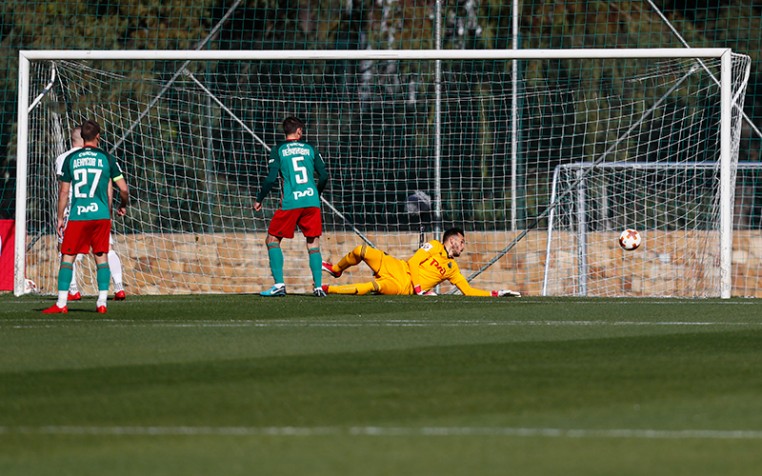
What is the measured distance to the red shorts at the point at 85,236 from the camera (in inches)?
452

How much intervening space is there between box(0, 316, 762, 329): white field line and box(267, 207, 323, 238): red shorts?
332 cm

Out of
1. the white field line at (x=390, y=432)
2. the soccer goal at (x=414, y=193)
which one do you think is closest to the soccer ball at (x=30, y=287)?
the soccer goal at (x=414, y=193)

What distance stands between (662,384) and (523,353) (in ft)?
5.16

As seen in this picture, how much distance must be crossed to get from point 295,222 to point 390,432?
9.05 m

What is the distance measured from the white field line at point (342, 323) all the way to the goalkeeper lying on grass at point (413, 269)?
4064 millimetres

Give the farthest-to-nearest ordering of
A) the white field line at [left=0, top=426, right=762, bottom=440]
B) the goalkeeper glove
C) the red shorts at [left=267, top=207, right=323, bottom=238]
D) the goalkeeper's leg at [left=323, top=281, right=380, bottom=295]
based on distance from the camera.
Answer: the goalkeeper's leg at [left=323, top=281, right=380, bottom=295]
the goalkeeper glove
the red shorts at [left=267, top=207, right=323, bottom=238]
the white field line at [left=0, top=426, right=762, bottom=440]

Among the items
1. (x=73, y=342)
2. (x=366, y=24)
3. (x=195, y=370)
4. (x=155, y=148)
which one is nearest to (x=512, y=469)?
(x=195, y=370)

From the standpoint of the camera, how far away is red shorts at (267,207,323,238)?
47.0 feet

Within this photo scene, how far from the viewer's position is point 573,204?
779 inches

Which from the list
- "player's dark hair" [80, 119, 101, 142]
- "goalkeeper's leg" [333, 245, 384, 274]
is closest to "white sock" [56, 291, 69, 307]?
"player's dark hair" [80, 119, 101, 142]

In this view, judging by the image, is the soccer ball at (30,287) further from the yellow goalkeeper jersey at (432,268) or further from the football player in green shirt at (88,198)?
the yellow goalkeeper jersey at (432,268)

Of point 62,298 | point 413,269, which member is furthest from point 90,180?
point 413,269

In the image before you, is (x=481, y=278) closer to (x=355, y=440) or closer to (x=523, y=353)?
(x=523, y=353)

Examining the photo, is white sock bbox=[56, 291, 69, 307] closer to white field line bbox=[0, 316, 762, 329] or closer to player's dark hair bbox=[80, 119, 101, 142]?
white field line bbox=[0, 316, 762, 329]
